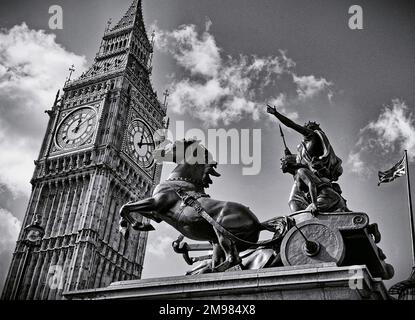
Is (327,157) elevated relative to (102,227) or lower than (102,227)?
lower

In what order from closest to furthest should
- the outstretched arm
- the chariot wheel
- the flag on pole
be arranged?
1. the chariot wheel
2. the outstretched arm
3. the flag on pole

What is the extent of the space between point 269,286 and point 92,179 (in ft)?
221

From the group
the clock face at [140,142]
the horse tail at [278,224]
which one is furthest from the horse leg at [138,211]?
the clock face at [140,142]

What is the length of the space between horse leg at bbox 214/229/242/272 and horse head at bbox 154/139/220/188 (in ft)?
5.26

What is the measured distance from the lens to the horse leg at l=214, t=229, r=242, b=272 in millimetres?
9258

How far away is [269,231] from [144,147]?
242ft

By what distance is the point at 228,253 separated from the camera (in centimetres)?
939

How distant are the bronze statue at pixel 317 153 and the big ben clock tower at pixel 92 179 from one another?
56.4 m

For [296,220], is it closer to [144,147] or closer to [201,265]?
[201,265]

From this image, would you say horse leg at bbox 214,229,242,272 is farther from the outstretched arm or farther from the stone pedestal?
the outstretched arm

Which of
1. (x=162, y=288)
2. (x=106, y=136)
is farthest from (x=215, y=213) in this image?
(x=106, y=136)

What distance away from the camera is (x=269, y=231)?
977cm

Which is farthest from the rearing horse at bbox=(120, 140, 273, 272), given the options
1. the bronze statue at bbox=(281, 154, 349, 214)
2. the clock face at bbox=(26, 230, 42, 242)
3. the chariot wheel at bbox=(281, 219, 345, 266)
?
the clock face at bbox=(26, 230, 42, 242)
